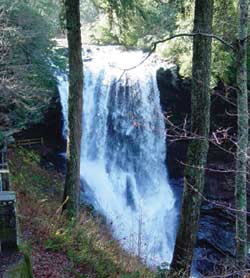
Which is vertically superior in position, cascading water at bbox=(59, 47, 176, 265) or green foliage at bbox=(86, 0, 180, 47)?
green foliage at bbox=(86, 0, 180, 47)

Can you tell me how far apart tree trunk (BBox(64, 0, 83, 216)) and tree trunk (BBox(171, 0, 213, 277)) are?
2.52 meters

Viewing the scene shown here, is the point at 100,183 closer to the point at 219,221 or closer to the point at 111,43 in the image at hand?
the point at 219,221

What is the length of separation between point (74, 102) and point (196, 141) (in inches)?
Answer: 109

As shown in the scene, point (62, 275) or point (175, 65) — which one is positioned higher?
point (175, 65)

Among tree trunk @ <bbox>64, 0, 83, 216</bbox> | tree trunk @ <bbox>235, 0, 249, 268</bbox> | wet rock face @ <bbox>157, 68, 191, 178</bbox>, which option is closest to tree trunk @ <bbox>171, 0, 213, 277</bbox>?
tree trunk @ <bbox>235, 0, 249, 268</bbox>

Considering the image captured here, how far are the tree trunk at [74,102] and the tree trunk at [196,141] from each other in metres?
2.52

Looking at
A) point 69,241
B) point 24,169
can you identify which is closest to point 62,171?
point 24,169

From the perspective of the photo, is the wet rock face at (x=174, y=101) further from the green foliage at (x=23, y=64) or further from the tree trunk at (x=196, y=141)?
the tree trunk at (x=196, y=141)

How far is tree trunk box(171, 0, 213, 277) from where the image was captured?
6055 mm

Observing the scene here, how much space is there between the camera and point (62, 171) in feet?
51.5

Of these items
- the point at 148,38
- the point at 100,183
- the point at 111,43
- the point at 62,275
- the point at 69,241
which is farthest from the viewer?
the point at 111,43

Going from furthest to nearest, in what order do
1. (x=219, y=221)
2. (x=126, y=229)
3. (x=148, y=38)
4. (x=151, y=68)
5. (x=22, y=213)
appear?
(x=148, y=38), (x=151, y=68), (x=219, y=221), (x=126, y=229), (x=22, y=213)

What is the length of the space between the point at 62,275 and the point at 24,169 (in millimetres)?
7815

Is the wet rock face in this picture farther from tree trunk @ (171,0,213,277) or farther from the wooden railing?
the wooden railing
